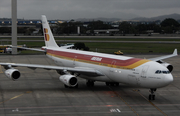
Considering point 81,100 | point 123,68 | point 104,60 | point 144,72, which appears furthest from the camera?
point 104,60

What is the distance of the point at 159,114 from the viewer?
83.3 feet

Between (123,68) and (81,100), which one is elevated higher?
(123,68)

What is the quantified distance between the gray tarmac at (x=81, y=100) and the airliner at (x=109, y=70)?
1.47 meters

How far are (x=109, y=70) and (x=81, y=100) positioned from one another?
5.12 metres

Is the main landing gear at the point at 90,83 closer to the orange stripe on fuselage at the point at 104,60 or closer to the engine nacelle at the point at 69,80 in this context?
the orange stripe on fuselage at the point at 104,60

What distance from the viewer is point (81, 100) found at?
29.7 meters

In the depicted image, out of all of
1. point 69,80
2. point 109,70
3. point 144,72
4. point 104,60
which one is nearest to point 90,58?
point 104,60

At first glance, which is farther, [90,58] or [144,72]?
[90,58]

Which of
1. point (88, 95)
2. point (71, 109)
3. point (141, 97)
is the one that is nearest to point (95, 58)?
point (88, 95)

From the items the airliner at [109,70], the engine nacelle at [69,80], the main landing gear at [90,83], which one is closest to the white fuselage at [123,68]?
the airliner at [109,70]

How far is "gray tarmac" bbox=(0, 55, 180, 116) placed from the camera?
25656mm

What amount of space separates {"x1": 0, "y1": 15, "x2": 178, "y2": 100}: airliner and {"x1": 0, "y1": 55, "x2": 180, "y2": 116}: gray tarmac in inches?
57.8

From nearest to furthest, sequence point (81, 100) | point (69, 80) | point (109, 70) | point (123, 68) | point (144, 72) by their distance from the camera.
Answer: point (144, 72), point (81, 100), point (123, 68), point (69, 80), point (109, 70)

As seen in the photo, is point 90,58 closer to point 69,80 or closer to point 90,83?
point 90,83
